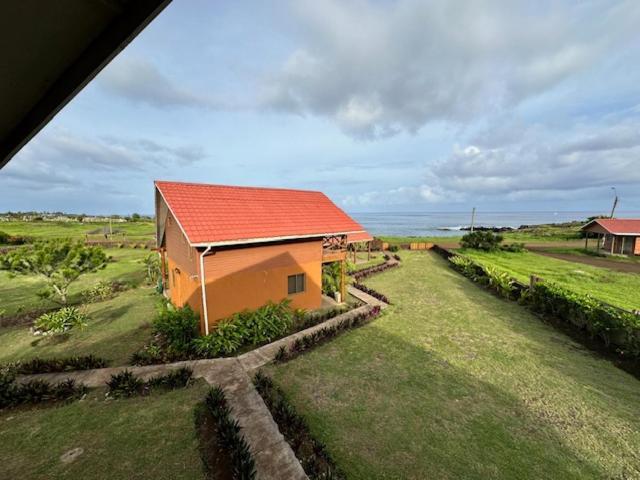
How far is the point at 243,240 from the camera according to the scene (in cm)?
954

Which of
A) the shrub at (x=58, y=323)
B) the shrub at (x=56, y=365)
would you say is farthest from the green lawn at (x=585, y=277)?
the shrub at (x=58, y=323)

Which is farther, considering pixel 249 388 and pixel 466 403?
pixel 249 388

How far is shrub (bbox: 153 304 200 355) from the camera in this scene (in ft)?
29.0

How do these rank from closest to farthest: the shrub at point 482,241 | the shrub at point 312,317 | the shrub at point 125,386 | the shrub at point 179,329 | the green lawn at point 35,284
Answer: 1. the shrub at point 125,386
2. the shrub at point 179,329
3. the shrub at point 312,317
4. the green lawn at point 35,284
5. the shrub at point 482,241

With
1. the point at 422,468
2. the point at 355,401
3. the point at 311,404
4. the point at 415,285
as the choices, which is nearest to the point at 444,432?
the point at 422,468

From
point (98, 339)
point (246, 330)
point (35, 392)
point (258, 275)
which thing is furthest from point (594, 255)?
point (35, 392)

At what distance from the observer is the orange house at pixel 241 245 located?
9.38 meters

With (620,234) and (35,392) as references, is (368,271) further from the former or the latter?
(620,234)

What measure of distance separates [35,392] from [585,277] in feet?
90.4

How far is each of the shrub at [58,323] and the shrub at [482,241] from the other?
3578 centimetres

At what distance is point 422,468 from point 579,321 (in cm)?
1004

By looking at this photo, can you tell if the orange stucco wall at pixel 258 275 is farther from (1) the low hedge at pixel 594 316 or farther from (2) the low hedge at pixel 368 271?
(1) the low hedge at pixel 594 316

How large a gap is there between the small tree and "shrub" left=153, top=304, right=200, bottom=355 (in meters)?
6.11

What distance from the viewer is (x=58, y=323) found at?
10.1 metres
